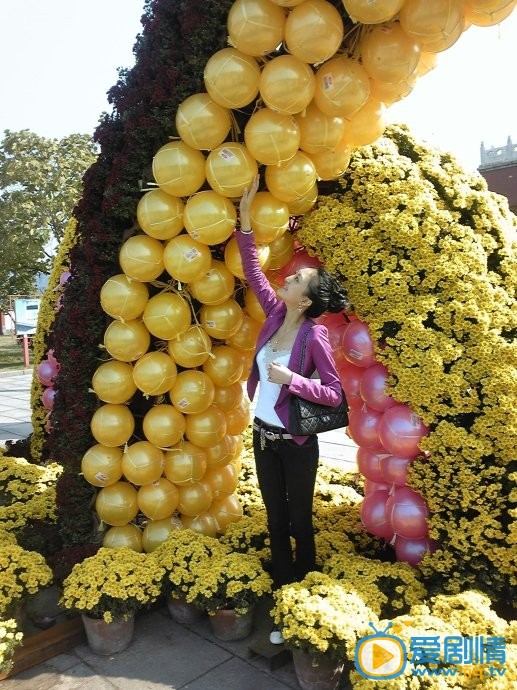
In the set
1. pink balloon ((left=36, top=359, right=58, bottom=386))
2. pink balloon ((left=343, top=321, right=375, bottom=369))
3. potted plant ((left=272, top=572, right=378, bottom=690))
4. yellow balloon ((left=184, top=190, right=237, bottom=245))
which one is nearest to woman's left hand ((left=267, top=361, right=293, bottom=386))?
pink balloon ((left=343, top=321, right=375, bottom=369))

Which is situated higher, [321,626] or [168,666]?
[321,626]

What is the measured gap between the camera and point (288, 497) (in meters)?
2.90

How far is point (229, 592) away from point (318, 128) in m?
2.32

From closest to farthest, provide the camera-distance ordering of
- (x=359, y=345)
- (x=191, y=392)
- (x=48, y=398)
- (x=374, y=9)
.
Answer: (x=374, y=9)
(x=359, y=345)
(x=191, y=392)
(x=48, y=398)

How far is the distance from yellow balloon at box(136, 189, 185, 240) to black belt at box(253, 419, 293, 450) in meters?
1.08

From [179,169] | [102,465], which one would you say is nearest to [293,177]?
[179,169]

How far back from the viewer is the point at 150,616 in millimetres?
3178

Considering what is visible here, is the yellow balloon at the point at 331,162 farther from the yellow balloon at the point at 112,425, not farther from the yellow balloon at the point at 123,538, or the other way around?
the yellow balloon at the point at 123,538

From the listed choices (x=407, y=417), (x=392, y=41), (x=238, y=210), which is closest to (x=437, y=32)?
(x=392, y=41)

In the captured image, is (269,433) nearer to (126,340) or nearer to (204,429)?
(204,429)

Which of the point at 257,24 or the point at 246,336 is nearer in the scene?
the point at 257,24

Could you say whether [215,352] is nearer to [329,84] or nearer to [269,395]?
[269,395]

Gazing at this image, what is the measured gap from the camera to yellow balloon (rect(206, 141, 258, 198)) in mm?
2771

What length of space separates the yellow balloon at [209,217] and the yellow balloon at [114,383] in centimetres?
86
